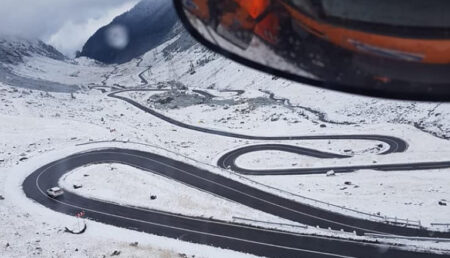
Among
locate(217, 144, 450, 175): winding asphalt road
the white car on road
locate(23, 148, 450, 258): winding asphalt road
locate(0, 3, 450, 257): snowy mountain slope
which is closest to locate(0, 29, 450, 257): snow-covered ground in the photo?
locate(0, 3, 450, 257): snowy mountain slope

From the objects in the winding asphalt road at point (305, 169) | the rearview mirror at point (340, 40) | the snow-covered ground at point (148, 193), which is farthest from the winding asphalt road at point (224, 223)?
the rearview mirror at point (340, 40)

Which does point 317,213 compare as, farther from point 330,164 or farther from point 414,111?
point 414,111

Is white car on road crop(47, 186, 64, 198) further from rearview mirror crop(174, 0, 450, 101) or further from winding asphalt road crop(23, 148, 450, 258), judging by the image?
rearview mirror crop(174, 0, 450, 101)

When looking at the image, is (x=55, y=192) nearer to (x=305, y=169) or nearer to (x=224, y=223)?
(x=224, y=223)

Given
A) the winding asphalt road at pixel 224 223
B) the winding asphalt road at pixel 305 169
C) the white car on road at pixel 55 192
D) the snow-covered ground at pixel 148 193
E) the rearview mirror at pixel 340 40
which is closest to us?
the rearview mirror at pixel 340 40

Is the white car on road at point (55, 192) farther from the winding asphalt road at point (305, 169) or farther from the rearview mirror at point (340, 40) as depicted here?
the rearview mirror at point (340, 40)

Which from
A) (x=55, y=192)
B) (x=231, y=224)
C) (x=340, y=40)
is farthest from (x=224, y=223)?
(x=340, y=40)
